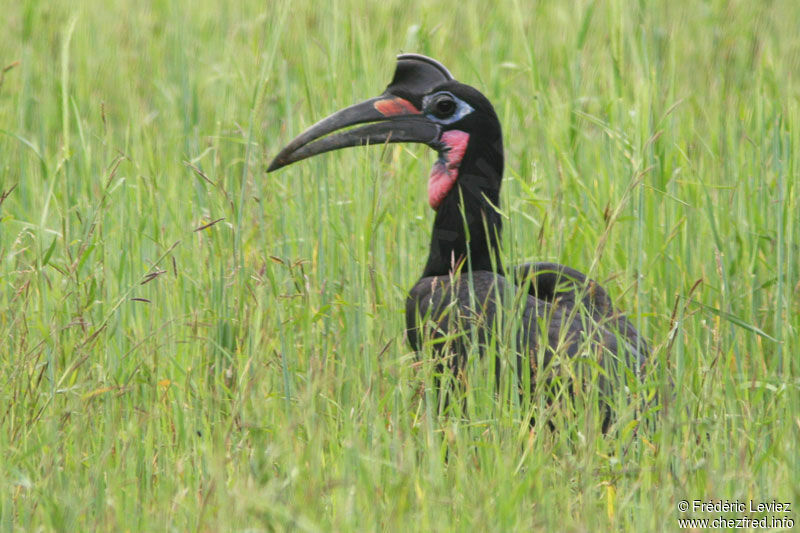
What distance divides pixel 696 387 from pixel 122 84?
4.46 metres

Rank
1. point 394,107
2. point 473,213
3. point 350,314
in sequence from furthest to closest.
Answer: point 394,107, point 473,213, point 350,314

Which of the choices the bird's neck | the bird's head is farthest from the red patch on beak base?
the bird's neck

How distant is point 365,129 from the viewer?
3924 mm

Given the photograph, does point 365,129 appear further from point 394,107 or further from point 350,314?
point 350,314

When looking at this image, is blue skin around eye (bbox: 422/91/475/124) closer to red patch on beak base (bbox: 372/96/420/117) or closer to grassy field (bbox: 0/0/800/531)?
red patch on beak base (bbox: 372/96/420/117)

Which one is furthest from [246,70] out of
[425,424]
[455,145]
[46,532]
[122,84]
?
[46,532]

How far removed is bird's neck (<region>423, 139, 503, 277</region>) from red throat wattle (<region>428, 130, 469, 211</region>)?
0.08ft

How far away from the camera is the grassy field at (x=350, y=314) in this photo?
98.7 inches

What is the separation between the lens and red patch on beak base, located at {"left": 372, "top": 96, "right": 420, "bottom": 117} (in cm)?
393

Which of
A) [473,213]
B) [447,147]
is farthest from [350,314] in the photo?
[447,147]

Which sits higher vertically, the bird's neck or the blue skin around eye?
the blue skin around eye

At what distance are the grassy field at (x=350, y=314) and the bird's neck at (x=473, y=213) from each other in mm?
95

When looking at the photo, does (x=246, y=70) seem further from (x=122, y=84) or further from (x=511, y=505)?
(x=511, y=505)

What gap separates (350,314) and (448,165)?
31.2 inches
